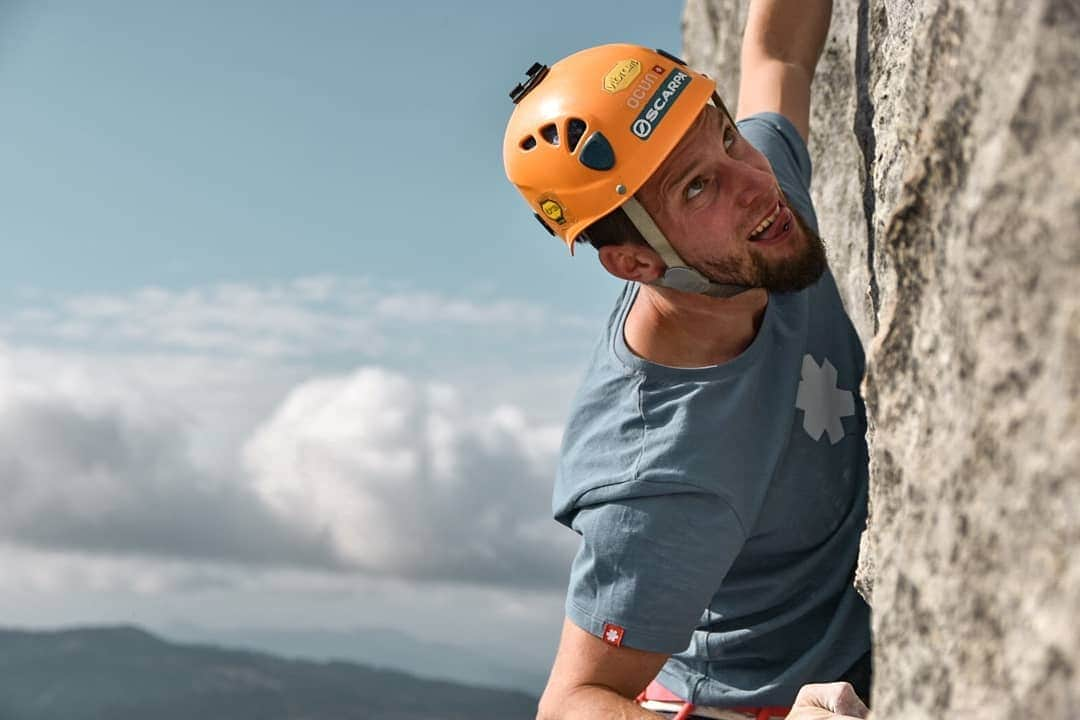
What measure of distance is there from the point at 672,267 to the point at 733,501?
0.88 m

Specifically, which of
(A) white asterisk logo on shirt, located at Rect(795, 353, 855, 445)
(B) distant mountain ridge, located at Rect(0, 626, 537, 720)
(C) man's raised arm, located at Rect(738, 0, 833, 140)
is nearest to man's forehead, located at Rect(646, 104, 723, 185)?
(A) white asterisk logo on shirt, located at Rect(795, 353, 855, 445)

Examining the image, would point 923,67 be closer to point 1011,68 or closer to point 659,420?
point 1011,68

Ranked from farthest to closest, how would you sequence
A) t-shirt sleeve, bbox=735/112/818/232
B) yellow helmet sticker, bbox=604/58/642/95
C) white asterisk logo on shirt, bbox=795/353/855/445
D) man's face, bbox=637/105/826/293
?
t-shirt sleeve, bbox=735/112/818/232 < white asterisk logo on shirt, bbox=795/353/855/445 < yellow helmet sticker, bbox=604/58/642/95 < man's face, bbox=637/105/826/293

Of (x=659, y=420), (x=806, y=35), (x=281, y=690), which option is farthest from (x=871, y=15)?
(x=281, y=690)

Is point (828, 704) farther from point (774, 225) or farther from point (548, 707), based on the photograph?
point (774, 225)

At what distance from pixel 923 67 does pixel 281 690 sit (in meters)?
133

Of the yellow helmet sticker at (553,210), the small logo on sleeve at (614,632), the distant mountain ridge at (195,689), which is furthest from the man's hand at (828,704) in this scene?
the distant mountain ridge at (195,689)

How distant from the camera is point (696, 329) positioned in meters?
4.33

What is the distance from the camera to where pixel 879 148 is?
3.61 m

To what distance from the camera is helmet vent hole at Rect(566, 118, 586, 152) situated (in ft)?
13.8

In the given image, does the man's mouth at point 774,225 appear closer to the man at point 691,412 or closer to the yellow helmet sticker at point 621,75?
the man at point 691,412

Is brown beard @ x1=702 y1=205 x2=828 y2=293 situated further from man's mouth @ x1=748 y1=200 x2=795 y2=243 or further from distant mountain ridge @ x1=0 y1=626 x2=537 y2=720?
distant mountain ridge @ x1=0 y1=626 x2=537 y2=720

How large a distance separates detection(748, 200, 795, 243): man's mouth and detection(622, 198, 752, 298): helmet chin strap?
19 centimetres

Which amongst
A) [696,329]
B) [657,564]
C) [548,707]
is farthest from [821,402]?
[548,707]
